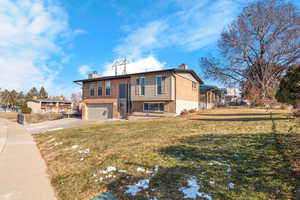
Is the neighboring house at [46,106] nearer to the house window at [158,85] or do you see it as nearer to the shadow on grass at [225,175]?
the house window at [158,85]

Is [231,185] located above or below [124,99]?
below

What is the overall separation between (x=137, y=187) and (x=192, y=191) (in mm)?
1014

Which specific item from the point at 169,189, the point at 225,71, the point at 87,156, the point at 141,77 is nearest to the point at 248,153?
the point at 169,189

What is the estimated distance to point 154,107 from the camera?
17203mm

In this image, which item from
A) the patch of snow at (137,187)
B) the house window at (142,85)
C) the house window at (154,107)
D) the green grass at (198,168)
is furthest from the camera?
the house window at (142,85)

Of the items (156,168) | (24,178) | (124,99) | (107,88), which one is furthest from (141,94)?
(156,168)

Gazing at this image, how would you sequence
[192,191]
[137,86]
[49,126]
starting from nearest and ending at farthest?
1. [192,191]
2. [49,126]
3. [137,86]

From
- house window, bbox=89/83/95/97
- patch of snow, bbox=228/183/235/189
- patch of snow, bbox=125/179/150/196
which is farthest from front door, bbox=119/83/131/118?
patch of snow, bbox=228/183/235/189

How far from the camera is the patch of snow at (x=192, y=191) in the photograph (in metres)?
2.59

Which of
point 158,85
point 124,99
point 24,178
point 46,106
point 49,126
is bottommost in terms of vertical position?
point 49,126

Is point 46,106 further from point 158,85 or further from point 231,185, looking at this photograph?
point 231,185

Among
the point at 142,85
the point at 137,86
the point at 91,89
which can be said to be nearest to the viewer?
the point at 142,85

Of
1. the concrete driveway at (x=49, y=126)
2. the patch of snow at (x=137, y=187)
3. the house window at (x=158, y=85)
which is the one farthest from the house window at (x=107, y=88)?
the patch of snow at (x=137, y=187)

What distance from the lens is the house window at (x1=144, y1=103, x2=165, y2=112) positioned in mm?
16812
